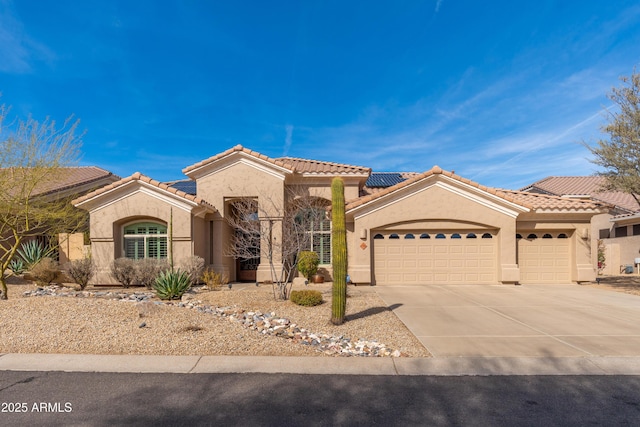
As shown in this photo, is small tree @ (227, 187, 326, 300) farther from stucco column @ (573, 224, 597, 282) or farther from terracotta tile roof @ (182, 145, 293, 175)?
stucco column @ (573, 224, 597, 282)

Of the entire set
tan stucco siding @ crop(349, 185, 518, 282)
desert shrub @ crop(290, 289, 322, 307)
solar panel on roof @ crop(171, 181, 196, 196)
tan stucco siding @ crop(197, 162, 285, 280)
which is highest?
solar panel on roof @ crop(171, 181, 196, 196)

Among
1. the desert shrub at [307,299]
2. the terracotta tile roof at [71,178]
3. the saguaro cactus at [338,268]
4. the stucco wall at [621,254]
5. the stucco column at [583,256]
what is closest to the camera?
the saguaro cactus at [338,268]

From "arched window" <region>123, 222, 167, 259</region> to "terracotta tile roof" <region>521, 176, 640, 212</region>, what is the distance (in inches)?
1141

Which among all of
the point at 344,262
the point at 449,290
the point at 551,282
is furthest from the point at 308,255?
the point at 551,282

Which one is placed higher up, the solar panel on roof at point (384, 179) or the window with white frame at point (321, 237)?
the solar panel on roof at point (384, 179)

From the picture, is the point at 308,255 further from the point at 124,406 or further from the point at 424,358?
the point at 124,406

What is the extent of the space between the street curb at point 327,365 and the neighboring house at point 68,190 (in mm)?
9858

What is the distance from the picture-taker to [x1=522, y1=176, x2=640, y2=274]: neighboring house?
82.1 feet

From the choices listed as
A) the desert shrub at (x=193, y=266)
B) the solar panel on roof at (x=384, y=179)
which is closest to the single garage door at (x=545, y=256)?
the solar panel on roof at (x=384, y=179)

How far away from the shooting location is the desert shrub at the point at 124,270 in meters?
14.6

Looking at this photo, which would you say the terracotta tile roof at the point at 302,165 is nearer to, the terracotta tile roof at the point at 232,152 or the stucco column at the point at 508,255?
the terracotta tile roof at the point at 232,152

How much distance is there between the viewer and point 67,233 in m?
17.4

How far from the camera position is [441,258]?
16.0 m

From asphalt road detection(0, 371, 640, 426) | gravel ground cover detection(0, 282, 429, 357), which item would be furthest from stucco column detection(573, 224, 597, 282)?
asphalt road detection(0, 371, 640, 426)
